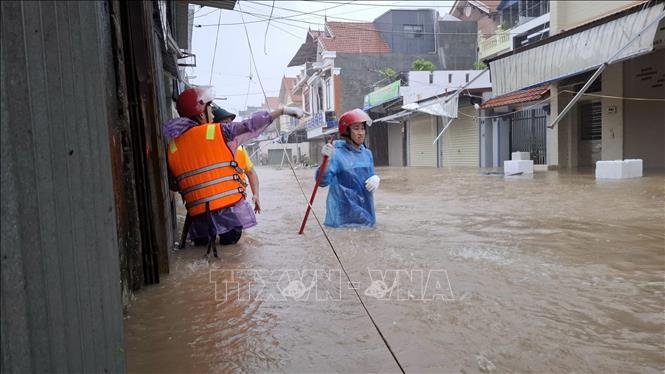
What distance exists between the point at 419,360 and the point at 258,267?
213 cm

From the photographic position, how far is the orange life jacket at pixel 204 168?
13.9 ft

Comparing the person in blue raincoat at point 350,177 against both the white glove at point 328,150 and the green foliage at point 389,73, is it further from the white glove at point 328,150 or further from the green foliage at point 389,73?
the green foliage at point 389,73

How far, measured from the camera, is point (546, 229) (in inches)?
222

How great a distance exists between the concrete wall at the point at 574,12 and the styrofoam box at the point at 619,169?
530 cm

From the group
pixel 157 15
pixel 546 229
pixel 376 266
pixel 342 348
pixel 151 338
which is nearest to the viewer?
pixel 342 348

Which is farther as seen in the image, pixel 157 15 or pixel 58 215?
pixel 157 15

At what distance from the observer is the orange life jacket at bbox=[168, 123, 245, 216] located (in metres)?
4.22

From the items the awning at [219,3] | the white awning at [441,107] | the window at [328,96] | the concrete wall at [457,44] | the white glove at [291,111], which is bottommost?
the white glove at [291,111]

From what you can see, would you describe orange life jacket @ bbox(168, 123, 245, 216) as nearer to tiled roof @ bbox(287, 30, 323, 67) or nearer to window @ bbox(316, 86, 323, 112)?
window @ bbox(316, 86, 323, 112)

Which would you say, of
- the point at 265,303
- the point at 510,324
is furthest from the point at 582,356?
the point at 265,303

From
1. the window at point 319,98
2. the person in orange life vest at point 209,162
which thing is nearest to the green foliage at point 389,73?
the window at point 319,98

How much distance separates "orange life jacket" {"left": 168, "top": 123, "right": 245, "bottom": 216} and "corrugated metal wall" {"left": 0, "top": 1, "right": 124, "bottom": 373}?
8.83 feet

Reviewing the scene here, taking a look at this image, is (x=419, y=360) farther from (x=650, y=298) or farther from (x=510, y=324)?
(x=650, y=298)

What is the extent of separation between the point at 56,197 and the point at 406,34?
115 ft
